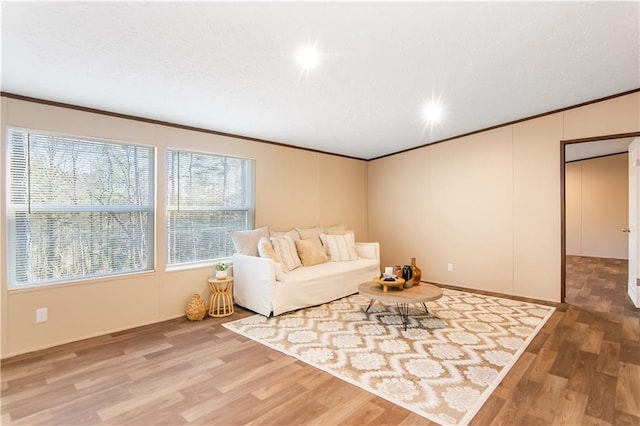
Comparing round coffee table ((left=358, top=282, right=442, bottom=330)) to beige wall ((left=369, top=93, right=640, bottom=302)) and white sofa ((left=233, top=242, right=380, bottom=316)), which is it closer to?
white sofa ((left=233, top=242, right=380, bottom=316))

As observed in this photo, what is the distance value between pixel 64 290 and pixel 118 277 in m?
0.44

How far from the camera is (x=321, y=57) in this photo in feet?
8.04

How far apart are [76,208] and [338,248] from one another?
10.4 feet

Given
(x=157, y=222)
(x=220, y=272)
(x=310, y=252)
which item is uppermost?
(x=157, y=222)

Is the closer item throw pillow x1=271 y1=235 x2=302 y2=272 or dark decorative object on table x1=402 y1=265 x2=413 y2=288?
dark decorative object on table x1=402 y1=265 x2=413 y2=288

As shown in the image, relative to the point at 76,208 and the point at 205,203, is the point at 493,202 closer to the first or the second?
the point at 205,203

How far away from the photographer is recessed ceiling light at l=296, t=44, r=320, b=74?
2.32 meters

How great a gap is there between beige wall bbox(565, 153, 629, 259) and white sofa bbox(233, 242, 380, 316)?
670 cm

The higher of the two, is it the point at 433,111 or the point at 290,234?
the point at 433,111

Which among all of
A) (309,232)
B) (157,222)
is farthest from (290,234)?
(157,222)

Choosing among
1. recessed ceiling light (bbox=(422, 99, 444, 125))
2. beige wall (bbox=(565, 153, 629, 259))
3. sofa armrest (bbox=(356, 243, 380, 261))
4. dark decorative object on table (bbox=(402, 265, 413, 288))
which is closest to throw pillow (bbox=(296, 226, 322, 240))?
sofa armrest (bbox=(356, 243, 380, 261))

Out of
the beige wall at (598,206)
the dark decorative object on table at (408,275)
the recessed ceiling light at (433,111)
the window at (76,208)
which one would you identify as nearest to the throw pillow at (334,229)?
the dark decorative object on table at (408,275)

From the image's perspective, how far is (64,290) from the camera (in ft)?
9.71

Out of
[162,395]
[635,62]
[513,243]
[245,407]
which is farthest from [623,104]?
[162,395]
